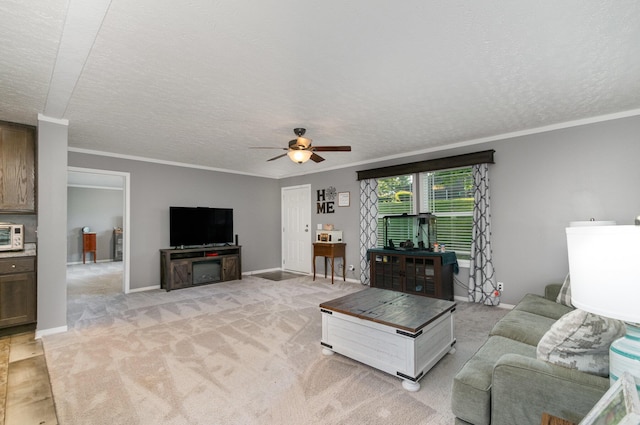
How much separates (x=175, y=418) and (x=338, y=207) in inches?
184

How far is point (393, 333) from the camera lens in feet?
7.34

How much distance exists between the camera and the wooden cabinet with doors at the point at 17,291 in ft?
10.3

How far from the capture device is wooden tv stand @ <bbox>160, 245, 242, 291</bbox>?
17.0ft

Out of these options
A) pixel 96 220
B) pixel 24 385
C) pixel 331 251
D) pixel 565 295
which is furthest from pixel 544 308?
pixel 96 220

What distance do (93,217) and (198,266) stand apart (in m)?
5.88

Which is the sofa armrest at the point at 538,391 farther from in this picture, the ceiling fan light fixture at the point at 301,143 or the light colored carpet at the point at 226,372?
the ceiling fan light fixture at the point at 301,143

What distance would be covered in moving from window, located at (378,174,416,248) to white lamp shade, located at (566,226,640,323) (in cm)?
405

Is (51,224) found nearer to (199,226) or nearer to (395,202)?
(199,226)

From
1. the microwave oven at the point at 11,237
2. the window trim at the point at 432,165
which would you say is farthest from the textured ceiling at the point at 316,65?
the microwave oven at the point at 11,237

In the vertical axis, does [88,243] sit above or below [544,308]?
above

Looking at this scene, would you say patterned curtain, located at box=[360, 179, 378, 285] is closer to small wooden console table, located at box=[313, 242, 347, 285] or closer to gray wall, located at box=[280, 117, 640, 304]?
small wooden console table, located at box=[313, 242, 347, 285]

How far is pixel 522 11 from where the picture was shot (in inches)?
66.2

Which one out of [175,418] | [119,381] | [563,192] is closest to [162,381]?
[119,381]

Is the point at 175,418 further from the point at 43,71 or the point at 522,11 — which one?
the point at 522,11
